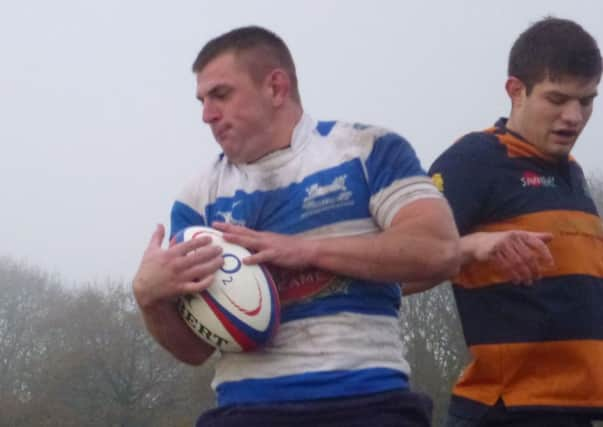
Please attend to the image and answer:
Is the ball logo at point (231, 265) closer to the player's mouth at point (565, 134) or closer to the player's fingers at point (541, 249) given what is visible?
the player's fingers at point (541, 249)

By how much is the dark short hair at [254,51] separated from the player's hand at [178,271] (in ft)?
2.53

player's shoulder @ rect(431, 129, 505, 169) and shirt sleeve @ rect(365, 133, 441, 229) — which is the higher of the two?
shirt sleeve @ rect(365, 133, 441, 229)

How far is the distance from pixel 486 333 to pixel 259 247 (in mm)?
1267

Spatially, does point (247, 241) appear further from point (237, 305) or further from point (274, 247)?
point (237, 305)

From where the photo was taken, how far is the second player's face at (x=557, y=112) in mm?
4148

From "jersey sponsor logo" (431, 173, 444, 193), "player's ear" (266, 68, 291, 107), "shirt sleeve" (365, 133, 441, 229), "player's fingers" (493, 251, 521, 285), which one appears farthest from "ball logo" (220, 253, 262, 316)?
"jersey sponsor logo" (431, 173, 444, 193)

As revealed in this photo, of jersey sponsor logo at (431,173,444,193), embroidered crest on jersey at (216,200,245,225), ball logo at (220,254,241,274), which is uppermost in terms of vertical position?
embroidered crest on jersey at (216,200,245,225)

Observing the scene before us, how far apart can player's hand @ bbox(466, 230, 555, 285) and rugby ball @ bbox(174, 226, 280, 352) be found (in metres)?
0.96

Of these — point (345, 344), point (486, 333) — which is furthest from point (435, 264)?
point (486, 333)

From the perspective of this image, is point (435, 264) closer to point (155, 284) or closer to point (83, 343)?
point (155, 284)

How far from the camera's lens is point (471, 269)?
4.20 metres

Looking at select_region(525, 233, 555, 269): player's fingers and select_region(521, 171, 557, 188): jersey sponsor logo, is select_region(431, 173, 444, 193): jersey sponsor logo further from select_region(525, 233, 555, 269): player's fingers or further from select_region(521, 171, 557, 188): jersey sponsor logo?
select_region(525, 233, 555, 269): player's fingers

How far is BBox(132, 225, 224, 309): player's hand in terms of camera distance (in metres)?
3.25

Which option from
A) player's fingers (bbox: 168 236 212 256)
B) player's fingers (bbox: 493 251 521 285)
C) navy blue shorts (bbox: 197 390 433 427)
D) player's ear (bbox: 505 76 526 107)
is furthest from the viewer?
player's ear (bbox: 505 76 526 107)
